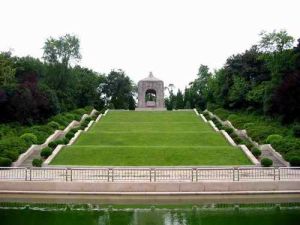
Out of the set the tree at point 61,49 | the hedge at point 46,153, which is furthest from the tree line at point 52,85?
the hedge at point 46,153

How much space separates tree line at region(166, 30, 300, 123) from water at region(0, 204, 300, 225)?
1885 centimetres

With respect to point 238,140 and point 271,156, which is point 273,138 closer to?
point 271,156

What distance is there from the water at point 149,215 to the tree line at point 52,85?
22346 mm

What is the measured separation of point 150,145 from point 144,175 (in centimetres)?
1169

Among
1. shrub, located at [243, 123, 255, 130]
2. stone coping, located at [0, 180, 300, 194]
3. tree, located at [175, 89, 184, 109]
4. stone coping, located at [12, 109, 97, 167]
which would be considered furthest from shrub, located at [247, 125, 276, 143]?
tree, located at [175, 89, 184, 109]

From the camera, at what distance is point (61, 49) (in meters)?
57.6

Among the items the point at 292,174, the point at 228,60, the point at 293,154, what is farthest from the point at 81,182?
the point at 228,60

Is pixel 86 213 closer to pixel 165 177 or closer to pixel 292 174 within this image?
pixel 165 177

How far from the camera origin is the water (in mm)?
15180

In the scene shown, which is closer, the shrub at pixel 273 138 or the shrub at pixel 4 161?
the shrub at pixel 4 161

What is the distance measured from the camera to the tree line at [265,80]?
34938mm

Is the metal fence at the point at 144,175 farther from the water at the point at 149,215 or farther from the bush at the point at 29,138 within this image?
the bush at the point at 29,138

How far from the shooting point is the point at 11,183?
1970 centimetres

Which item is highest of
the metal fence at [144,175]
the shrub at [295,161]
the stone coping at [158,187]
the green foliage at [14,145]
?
the green foliage at [14,145]
